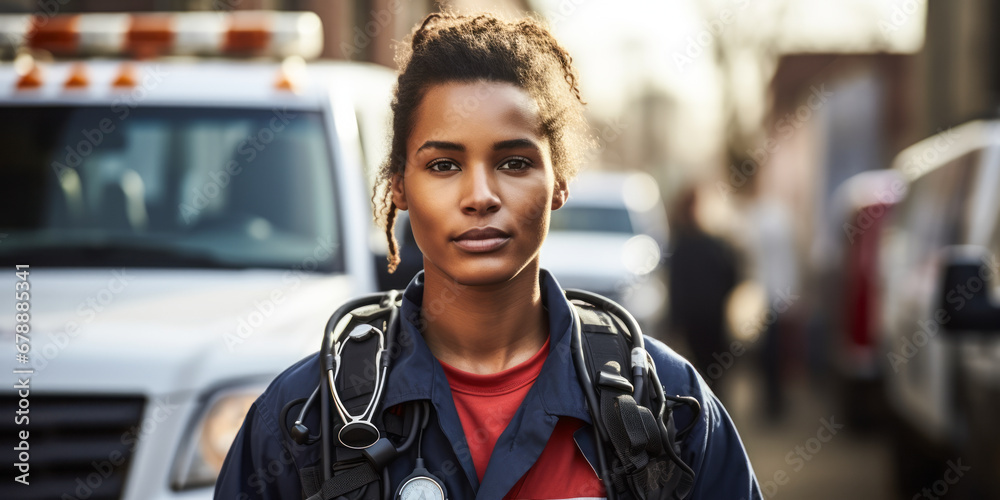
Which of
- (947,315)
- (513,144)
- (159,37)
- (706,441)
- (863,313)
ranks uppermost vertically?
(159,37)

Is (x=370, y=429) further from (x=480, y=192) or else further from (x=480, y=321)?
(x=480, y=192)

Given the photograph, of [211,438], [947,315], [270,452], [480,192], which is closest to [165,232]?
[211,438]

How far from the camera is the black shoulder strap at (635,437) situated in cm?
178

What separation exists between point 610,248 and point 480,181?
27.1 ft

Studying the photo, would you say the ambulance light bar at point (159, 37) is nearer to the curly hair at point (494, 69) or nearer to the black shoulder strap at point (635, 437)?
the curly hair at point (494, 69)

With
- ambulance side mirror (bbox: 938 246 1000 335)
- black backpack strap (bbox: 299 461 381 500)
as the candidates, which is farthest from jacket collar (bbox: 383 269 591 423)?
ambulance side mirror (bbox: 938 246 1000 335)

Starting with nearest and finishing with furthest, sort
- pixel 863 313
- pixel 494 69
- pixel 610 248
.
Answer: pixel 494 69, pixel 863 313, pixel 610 248

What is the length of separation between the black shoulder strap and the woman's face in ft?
0.93

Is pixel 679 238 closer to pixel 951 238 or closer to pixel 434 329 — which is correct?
pixel 951 238

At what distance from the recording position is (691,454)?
6.18 feet

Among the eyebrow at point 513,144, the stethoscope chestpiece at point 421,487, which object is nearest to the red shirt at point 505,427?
the stethoscope chestpiece at point 421,487

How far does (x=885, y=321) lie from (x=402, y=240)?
4.95 meters

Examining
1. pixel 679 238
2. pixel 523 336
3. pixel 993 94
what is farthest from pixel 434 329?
pixel 993 94

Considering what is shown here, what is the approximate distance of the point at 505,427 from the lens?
1.89m
